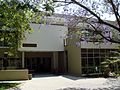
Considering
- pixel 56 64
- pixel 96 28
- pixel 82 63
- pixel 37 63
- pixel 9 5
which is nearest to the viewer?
pixel 96 28

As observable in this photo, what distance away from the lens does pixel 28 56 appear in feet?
137

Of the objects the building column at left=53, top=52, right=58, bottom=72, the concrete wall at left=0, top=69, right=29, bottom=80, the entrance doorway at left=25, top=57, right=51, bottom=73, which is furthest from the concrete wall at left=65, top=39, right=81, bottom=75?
the concrete wall at left=0, top=69, right=29, bottom=80

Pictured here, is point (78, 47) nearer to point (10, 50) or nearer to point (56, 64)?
Result: point (56, 64)

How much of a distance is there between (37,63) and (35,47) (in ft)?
26.8

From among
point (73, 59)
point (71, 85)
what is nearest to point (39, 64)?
point (73, 59)

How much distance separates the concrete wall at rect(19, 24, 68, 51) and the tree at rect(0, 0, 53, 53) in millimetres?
9520

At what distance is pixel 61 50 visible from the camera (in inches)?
1516

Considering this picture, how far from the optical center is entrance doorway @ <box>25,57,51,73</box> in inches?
1695

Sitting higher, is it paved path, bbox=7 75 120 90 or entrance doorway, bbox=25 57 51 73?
entrance doorway, bbox=25 57 51 73

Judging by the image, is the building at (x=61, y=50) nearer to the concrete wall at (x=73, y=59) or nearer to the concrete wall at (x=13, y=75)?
the concrete wall at (x=73, y=59)

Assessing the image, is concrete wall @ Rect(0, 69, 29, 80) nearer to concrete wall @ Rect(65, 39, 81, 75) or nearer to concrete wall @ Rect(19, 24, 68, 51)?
concrete wall @ Rect(19, 24, 68, 51)

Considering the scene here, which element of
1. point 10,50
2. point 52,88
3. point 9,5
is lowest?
point 52,88

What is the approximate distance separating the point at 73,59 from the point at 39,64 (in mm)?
9643

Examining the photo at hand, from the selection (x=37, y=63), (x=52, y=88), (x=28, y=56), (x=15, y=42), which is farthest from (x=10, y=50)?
(x=37, y=63)
